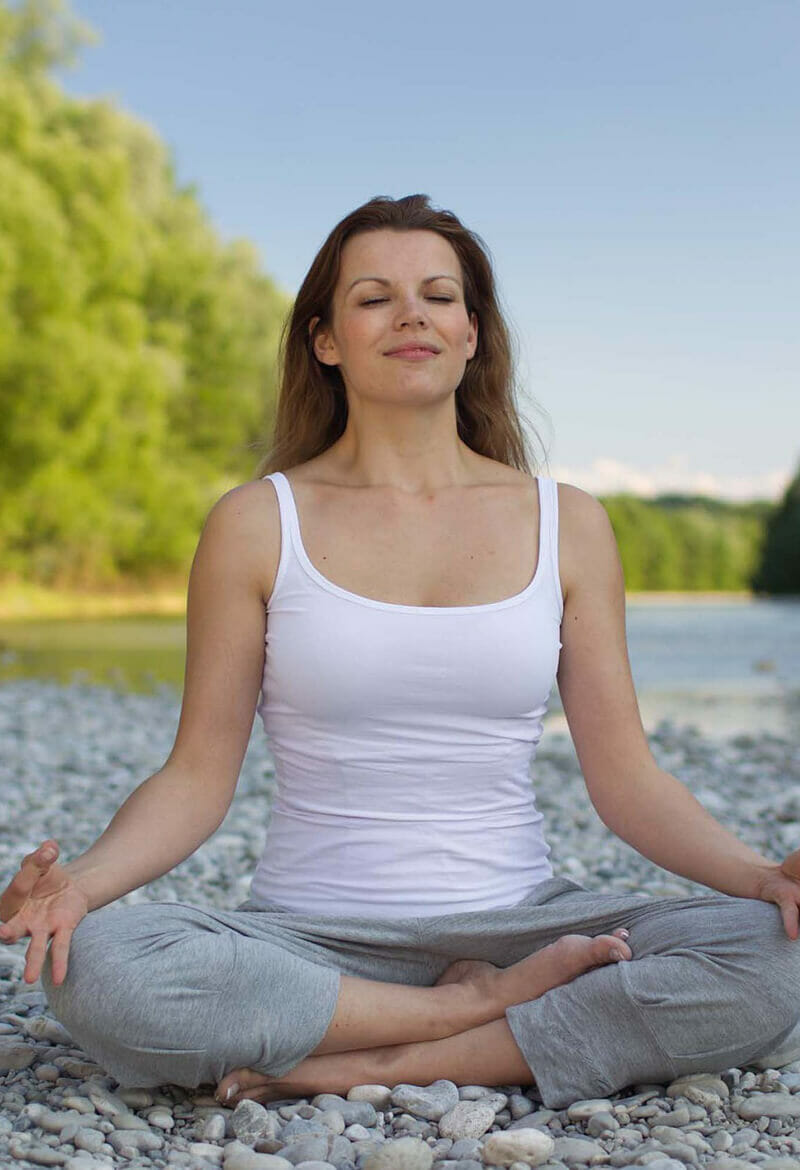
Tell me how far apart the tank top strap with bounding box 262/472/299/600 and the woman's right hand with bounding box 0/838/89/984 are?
0.68 metres

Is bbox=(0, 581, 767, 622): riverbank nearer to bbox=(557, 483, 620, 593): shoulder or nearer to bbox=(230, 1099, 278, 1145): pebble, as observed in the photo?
bbox=(557, 483, 620, 593): shoulder

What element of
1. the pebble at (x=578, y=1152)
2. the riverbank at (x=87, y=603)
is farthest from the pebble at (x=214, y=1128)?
the riverbank at (x=87, y=603)

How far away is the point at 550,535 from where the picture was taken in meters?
2.75

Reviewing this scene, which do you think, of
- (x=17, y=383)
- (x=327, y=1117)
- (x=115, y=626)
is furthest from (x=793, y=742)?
(x=17, y=383)

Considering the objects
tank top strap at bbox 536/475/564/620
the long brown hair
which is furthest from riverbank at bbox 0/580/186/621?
tank top strap at bbox 536/475/564/620

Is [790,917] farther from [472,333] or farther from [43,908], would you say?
[472,333]

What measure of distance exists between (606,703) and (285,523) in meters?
0.73

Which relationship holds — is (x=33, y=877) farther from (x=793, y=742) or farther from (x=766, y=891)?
(x=793, y=742)

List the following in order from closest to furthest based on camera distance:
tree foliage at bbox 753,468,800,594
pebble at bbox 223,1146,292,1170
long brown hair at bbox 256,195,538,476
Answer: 1. pebble at bbox 223,1146,292,1170
2. long brown hair at bbox 256,195,538,476
3. tree foliage at bbox 753,468,800,594

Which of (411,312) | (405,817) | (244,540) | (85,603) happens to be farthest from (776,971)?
(85,603)

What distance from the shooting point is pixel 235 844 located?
15.7ft

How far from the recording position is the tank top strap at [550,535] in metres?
2.71

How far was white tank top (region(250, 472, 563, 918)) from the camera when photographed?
2525 mm

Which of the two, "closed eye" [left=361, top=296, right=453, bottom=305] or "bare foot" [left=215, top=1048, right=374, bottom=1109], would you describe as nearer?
"bare foot" [left=215, top=1048, right=374, bottom=1109]
